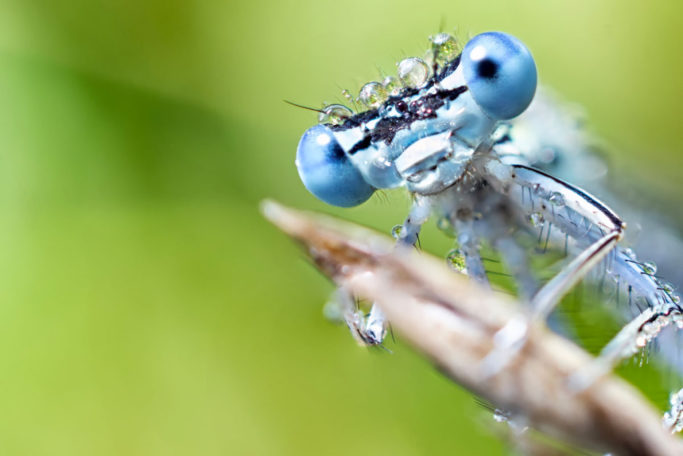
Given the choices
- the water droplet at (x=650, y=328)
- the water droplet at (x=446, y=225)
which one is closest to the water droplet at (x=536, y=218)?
the water droplet at (x=446, y=225)

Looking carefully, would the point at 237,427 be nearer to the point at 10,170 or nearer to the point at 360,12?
the point at 10,170

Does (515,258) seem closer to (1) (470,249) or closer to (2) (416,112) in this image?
(1) (470,249)

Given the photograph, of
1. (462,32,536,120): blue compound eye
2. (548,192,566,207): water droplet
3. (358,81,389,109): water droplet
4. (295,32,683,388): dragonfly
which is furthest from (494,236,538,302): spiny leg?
(358,81,389,109): water droplet

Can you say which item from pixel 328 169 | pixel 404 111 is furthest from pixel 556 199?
pixel 328 169

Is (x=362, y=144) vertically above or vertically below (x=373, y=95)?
below

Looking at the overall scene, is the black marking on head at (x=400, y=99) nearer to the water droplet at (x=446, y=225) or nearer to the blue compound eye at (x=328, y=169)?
the blue compound eye at (x=328, y=169)

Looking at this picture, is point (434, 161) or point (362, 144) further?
point (362, 144)

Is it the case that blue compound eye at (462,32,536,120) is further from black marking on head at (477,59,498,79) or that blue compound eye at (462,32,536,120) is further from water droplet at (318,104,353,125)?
water droplet at (318,104,353,125)

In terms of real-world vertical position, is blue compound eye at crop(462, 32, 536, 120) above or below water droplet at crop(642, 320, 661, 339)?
above
